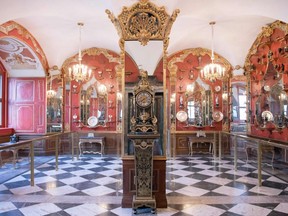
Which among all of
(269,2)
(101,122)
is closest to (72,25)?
(101,122)

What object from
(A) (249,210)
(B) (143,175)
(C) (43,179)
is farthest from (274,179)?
(C) (43,179)

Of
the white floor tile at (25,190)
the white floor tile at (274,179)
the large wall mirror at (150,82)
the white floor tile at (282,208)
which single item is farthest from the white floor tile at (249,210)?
the white floor tile at (25,190)

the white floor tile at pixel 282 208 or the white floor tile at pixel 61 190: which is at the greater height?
the white floor tile at pixel 61 190

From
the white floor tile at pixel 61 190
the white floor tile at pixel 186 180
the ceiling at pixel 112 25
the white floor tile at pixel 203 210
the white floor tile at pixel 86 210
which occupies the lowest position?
the white floor tile at pixel 203 210

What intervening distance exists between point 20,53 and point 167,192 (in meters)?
6.01

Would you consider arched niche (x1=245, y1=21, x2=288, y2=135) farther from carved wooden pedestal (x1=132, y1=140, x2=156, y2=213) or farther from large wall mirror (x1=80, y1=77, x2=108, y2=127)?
large wall mirror (x1=80, y1=77, x2=108, y2=127)

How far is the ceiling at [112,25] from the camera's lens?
192 inches

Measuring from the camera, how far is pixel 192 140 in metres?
8.19

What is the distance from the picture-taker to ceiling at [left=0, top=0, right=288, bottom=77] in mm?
4887

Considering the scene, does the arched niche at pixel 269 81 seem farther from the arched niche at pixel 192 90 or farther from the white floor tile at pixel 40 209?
the white floor tile at pixel 40 209

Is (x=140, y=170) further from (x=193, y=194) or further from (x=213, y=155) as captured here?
(x=213, y=155)

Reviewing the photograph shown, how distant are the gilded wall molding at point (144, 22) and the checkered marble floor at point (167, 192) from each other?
263cm

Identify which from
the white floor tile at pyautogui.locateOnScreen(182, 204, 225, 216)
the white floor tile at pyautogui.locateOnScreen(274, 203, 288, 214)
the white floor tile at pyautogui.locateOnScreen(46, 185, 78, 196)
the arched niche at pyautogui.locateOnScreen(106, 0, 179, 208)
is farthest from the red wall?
the white floor tile at pyautogui.locateOnScreen(274, 203, 288, 214)

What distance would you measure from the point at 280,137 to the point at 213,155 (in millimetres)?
2502
